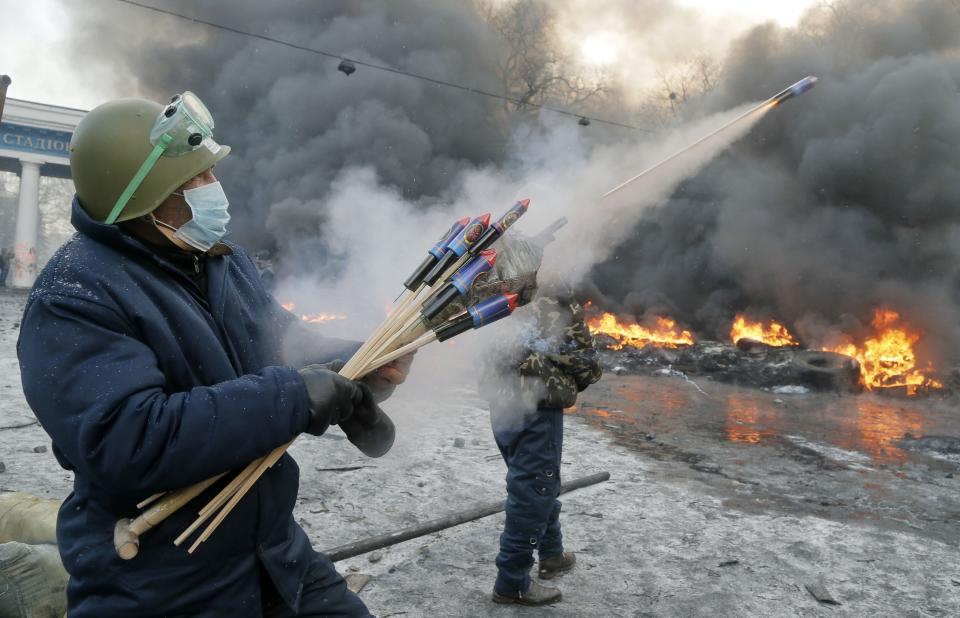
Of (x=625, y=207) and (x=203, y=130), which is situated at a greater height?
(x=625, y=207)

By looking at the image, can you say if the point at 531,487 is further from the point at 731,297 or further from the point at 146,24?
the point at 146,24

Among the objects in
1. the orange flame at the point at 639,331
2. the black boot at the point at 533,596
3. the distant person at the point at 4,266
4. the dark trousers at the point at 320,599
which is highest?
the distant person at the point at 4,266

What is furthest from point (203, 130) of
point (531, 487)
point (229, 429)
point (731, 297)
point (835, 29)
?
point (835, 29)

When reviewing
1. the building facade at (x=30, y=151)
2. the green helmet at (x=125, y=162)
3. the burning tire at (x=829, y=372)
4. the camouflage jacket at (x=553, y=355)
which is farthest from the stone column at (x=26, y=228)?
the green helmet at (x=125, y=162)

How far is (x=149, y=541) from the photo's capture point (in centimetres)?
157

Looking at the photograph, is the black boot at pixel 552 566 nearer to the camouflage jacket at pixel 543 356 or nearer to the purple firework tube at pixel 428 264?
the camouflage jacket at pixel 543 356

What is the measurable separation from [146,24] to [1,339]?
19168mm

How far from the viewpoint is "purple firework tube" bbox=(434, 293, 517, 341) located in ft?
6.18

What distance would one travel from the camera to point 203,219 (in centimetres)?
177

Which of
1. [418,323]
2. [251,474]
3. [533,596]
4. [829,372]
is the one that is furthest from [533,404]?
[829,372]

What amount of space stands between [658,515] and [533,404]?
6.19 ft

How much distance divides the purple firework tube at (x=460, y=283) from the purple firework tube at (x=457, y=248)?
5 cm

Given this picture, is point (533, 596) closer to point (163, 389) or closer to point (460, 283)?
point (460, 283)

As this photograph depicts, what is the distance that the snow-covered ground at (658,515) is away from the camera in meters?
3.52
